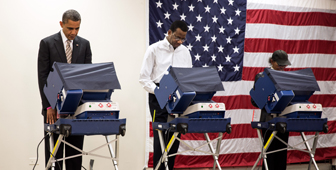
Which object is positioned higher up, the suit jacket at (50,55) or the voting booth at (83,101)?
the suit jacket at (50,55)

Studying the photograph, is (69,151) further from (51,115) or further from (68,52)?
(68,52)

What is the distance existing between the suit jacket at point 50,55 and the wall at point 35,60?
1150 millimetres

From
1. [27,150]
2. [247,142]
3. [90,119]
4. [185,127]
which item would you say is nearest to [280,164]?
[247,142]

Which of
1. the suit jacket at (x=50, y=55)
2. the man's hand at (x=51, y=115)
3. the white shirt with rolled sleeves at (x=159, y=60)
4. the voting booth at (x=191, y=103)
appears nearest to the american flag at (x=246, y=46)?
the white shirt with rolled sleeves at (x=159, y=60)

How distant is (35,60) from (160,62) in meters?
1.68

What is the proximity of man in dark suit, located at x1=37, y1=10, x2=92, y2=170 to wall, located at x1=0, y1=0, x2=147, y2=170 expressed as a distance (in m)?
1.15

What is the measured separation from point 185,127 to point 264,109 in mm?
1332

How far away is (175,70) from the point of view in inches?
123

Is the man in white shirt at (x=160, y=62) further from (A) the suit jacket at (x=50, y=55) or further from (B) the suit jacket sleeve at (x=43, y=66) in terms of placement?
(B) the suit jacket sleeve at (x=43, y=66)

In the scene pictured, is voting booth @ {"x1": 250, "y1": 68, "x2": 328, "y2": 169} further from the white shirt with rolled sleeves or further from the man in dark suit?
the man in dark suit

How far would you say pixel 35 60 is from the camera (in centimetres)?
433

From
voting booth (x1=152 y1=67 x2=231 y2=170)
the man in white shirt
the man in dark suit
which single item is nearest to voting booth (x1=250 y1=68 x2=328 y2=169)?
voting booth (x1=152 y1=67 x2=231 y2=170)

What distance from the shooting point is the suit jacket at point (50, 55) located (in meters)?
3.22

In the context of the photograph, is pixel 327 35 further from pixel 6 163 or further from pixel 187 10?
pixel 6 163
